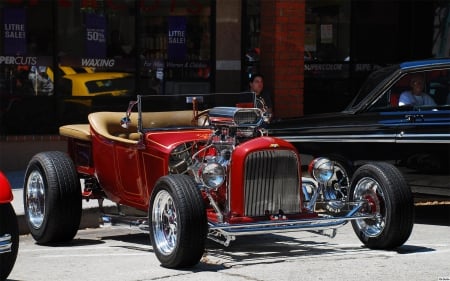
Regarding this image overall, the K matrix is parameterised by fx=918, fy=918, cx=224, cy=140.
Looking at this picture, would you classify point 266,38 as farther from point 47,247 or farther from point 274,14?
point 47,247

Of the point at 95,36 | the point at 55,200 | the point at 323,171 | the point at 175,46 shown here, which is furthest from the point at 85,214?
→ the point at 175,46

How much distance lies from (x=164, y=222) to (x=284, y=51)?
262 inches

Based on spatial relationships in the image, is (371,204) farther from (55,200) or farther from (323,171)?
(55,200)

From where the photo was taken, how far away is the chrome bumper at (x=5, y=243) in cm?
609

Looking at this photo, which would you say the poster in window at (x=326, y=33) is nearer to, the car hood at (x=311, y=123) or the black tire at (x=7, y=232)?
the car hood at (x=311, y=123)

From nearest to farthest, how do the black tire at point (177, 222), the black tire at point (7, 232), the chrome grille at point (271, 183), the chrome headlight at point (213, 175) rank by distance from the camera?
the black tire at point (7, 232) < the black tire at point (177, 222) < the chrome headlight at point (213, 175) < the chrome grille at point (271, 183)

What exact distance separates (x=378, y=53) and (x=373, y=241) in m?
7.90

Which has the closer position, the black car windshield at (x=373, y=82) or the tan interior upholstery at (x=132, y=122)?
the tan interior upholstery at (x=132, y=122)

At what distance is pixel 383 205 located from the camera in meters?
7.93

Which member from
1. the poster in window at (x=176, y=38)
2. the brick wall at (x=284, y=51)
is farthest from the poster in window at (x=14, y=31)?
the brick wall at (x=284, y=51)

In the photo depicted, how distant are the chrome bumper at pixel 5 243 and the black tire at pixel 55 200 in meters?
2.19

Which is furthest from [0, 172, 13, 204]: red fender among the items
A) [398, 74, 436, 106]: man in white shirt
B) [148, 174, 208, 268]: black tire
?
[398, 74, 436, 106]: man in white shirt

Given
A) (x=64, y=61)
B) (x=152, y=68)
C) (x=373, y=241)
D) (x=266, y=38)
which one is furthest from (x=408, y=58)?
(x=373, y=241)

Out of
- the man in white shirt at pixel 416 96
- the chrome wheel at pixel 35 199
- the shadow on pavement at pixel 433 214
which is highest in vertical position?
the man in white shirt at pixel 416 96
